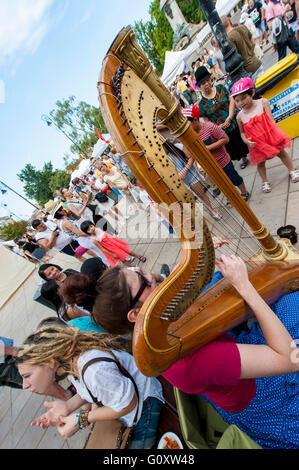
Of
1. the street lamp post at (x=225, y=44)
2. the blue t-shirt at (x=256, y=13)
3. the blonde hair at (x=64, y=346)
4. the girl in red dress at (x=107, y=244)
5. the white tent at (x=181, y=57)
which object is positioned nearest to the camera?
the blonde hair at (x=64, y=346)

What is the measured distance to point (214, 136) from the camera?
3.26m

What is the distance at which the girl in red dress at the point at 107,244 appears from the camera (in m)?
3.88

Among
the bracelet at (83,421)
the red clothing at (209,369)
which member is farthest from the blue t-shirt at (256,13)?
the bracelet at (83,421)

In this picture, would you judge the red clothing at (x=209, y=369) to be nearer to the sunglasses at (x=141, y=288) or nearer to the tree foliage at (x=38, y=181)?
the sunglasses at (x=141, y=288)

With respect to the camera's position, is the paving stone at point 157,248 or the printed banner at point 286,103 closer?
the paving stone at point 157,248

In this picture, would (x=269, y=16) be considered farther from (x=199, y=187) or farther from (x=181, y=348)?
(x=181, y=348)

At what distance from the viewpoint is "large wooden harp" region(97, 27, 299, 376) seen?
98 centimetres

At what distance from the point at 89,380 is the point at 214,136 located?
3332 mm

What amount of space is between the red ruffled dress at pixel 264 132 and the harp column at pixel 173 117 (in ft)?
5.76

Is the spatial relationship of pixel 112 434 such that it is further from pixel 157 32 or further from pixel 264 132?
pixel 157 32

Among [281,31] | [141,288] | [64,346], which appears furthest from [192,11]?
[64,346]

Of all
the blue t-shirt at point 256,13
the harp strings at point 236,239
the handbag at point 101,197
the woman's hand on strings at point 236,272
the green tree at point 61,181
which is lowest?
the harp strings at point 236,239

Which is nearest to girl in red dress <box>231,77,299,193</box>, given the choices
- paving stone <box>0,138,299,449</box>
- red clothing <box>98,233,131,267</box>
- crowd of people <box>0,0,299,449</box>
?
paving stone <box>0,138,299,449</box>

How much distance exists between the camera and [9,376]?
2582mm
